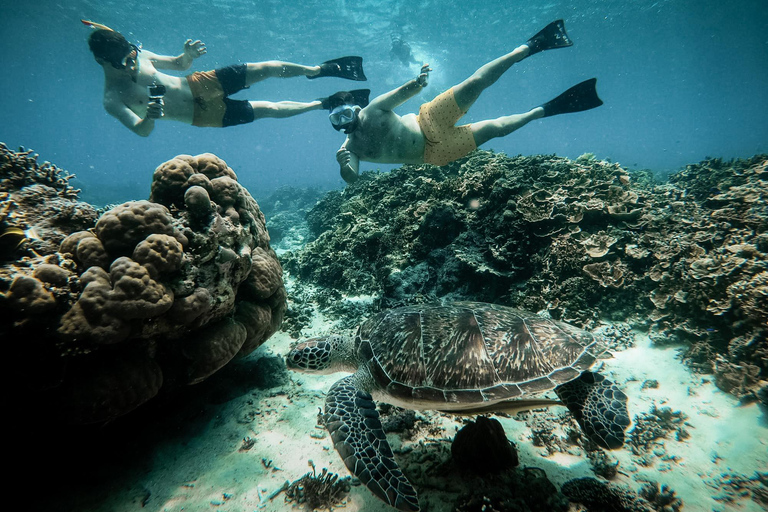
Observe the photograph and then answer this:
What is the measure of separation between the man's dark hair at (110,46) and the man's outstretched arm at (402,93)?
18.3 feet

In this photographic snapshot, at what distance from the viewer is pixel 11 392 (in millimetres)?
2121

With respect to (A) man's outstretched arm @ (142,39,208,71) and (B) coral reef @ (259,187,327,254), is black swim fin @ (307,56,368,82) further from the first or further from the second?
(B) coral reef @ (259,187,327,254)

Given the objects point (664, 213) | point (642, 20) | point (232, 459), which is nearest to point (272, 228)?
point (232, 459)

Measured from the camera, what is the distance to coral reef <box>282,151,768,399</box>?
372 centimetres

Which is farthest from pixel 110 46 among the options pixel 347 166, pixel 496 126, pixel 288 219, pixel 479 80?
pixel 288 219

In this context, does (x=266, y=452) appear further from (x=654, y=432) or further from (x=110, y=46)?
(x=110, y=46)

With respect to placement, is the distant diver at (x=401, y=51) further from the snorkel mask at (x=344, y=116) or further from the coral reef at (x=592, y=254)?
the snorkel mask at (x=344, y=116)

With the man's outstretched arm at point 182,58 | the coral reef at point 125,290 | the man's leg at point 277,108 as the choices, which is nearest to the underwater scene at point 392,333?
the coral reef at point 125,290

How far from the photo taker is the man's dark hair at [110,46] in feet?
18.8

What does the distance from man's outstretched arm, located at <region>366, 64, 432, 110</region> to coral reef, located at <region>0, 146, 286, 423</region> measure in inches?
146

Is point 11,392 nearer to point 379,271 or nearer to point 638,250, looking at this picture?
point 379,271

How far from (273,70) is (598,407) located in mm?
9799

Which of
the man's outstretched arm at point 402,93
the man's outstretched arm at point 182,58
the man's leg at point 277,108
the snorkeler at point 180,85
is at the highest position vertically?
the man's outstretched arm at point 182,58

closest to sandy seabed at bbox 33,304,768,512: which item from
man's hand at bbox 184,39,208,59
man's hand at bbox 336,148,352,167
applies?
man's hand at bbox 336,148,352,167
